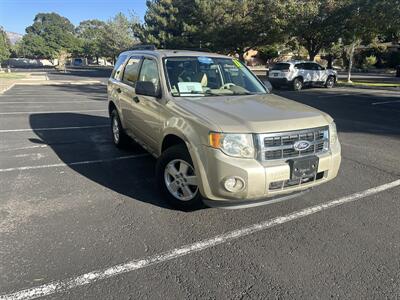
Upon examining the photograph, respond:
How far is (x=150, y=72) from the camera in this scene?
15.9 feet

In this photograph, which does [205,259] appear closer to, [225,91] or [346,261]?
[346,261]

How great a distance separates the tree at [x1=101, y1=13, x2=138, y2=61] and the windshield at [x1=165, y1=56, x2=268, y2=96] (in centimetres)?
5593

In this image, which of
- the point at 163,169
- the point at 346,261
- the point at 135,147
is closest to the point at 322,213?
the point at 346,261

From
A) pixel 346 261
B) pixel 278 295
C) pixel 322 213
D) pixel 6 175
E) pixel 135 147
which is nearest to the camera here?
pixel 278 295

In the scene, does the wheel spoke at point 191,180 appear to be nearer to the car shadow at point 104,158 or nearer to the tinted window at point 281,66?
the car shadow at point 104,158

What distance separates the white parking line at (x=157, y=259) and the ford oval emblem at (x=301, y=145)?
862 mm

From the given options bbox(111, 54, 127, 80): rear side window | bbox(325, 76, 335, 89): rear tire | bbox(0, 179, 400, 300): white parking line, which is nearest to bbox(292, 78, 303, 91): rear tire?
bbox(325, 76, 335, 89): rear tire

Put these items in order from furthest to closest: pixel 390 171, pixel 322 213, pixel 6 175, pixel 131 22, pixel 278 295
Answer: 1. pixel 131 22
2. pixel 390 171
3. pixel 6 175
4. pixel 322 213
5. pixel 278 295

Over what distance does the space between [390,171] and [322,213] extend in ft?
7.54

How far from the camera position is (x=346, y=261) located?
3068mm

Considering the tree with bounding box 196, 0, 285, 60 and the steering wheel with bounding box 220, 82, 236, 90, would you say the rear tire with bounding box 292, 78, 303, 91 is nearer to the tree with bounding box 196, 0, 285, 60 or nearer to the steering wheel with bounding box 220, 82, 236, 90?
the tree with bounding box 196, 0, 285, 60

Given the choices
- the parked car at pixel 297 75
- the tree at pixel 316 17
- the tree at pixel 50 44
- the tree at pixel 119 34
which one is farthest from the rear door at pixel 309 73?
the tree at pixel 50 44

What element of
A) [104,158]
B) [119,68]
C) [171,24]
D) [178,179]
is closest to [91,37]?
[171,24]

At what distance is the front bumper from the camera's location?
10.6ft
